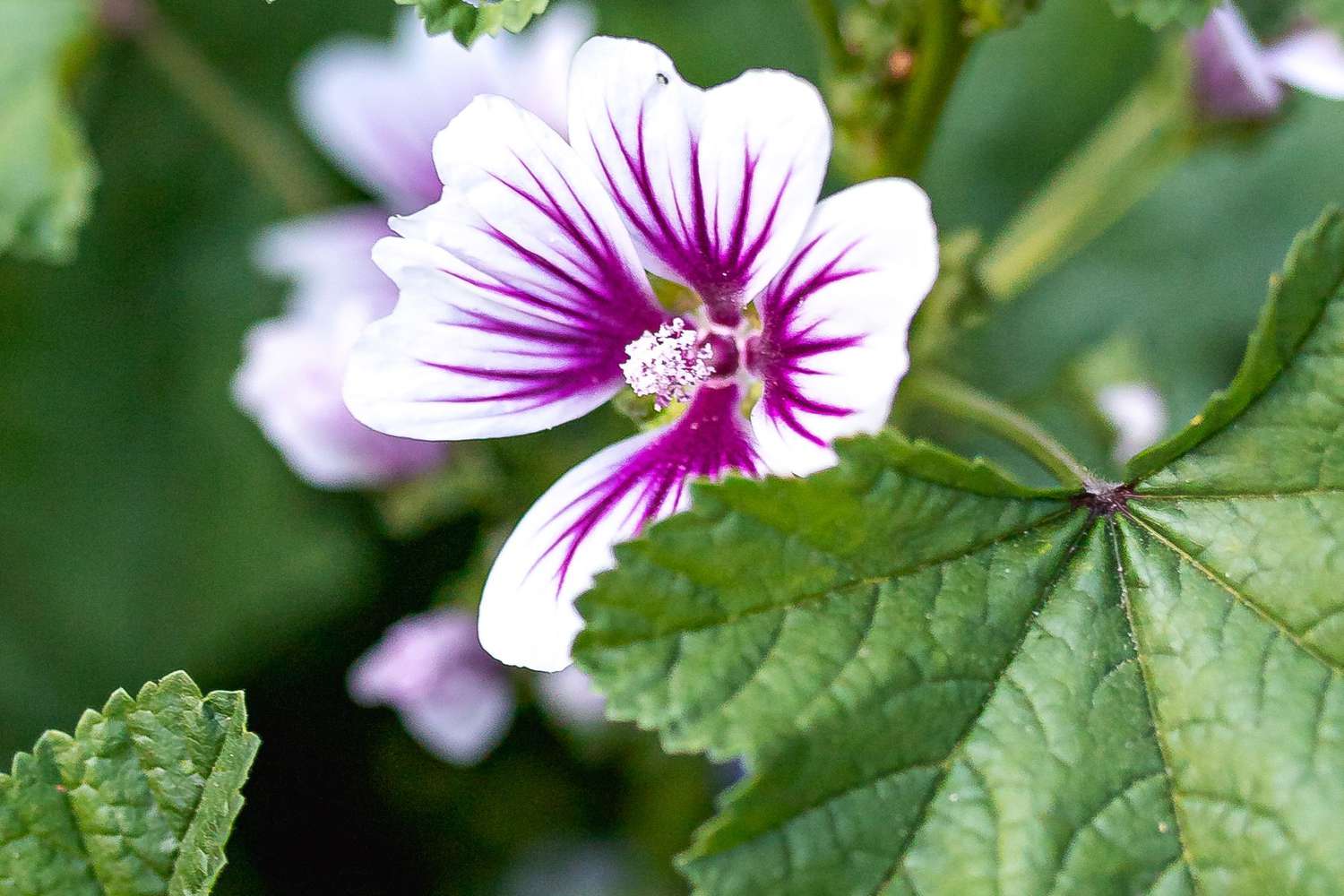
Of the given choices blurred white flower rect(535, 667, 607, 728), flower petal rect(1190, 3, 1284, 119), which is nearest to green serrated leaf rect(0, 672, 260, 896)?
blurred white flower rect(535, 667, 607, 728)

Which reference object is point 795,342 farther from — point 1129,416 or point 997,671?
point 1129,416

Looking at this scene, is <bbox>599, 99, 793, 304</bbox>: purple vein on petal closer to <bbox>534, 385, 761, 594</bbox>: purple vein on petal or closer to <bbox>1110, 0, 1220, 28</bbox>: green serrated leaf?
<bbox>534, 385, 761, 594</bbox>: purple vein on petal

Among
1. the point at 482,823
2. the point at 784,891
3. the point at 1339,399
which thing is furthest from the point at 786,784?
the point at 482,823

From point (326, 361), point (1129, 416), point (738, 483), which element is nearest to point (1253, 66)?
point (1129, 416)

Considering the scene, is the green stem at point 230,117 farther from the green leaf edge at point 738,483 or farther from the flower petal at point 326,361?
the green leaf edge at point 738,483

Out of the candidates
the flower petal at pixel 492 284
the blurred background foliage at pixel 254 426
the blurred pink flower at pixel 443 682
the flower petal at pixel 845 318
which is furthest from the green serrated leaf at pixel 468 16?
the blurred background foliage at pixel 254 426
